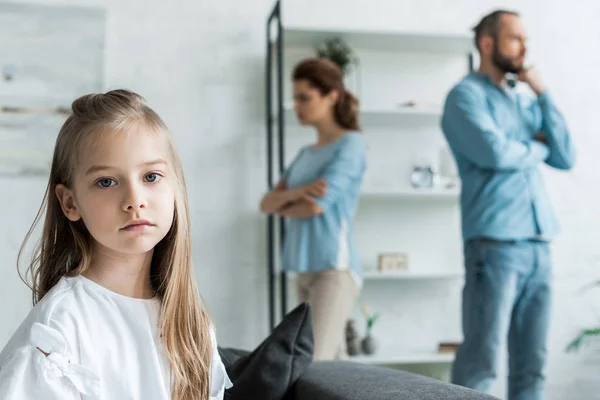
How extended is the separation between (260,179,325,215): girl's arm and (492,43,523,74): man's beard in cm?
72

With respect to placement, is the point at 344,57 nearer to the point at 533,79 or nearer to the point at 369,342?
the point at 533,79

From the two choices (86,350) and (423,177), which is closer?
(86,350)

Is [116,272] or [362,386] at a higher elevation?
[116,272]

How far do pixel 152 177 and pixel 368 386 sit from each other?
51 cm

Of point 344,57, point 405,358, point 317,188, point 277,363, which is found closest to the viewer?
point 277,363

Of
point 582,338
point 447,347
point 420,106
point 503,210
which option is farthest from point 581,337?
point 503,210

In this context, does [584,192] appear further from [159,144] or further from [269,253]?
[159,144]

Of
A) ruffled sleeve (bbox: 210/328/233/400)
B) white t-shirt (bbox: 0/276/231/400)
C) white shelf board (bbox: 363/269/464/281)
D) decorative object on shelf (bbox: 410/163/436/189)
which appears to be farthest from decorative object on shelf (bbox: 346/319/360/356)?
white t-shirt (bbox: 0/276/231/400)

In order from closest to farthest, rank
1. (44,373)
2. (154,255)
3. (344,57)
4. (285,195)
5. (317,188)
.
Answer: (44,373)
(154,255)
(317,188)
(285,195)
(344,57)

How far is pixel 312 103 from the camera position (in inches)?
122

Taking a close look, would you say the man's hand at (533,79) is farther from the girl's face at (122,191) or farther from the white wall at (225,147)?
the girl's face at (122,191)

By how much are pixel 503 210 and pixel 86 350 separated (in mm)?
1778

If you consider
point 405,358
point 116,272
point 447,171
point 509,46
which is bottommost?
point 405,358

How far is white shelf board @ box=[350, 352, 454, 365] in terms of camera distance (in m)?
3.54
